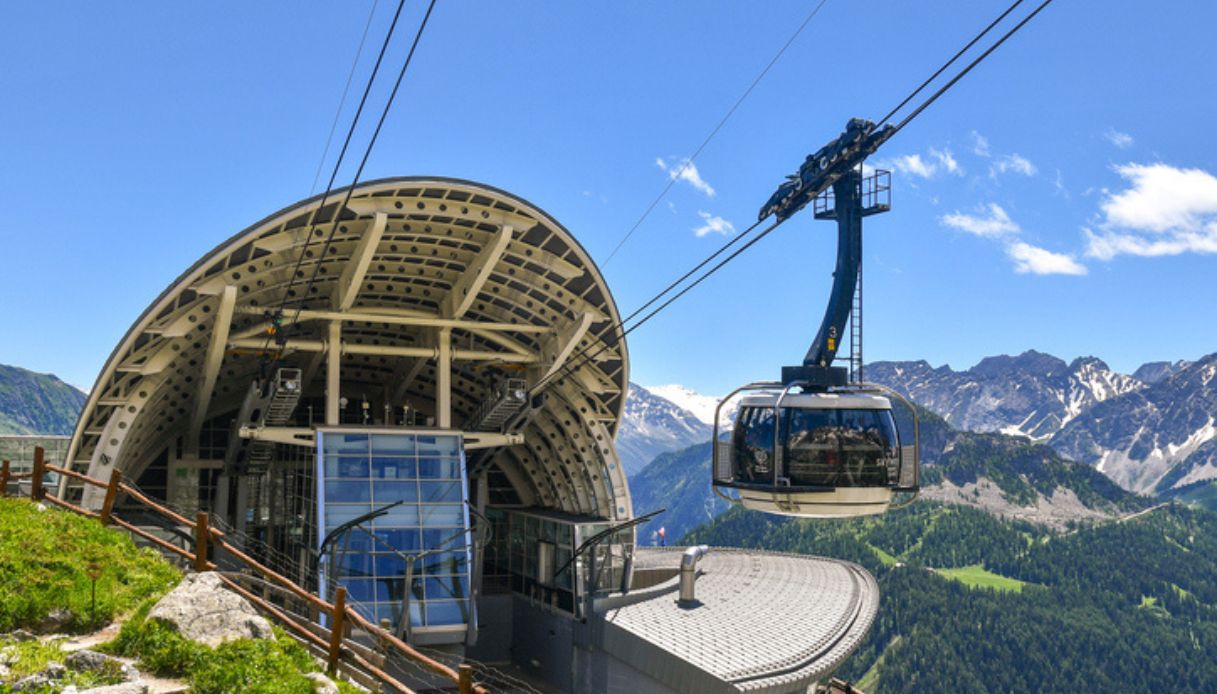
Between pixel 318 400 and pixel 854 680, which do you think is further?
pixel 854 680

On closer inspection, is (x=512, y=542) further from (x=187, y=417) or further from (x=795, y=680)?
(x=795, y=680)

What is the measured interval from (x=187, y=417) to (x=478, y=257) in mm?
17676

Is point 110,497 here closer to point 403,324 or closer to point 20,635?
point 20,635

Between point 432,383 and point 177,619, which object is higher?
point 432,383

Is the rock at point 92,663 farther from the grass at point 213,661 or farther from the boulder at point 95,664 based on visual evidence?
the grass at point 213,661

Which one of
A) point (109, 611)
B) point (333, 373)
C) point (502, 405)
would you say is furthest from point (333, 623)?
point (502, 405)

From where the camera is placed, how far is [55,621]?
42.9 feet

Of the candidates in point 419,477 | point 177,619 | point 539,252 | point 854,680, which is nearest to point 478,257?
point 539,252

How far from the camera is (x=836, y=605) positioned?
136 feet

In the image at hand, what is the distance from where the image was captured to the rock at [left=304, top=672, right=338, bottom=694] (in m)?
12.2

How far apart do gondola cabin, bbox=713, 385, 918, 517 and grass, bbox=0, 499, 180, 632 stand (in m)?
11.7

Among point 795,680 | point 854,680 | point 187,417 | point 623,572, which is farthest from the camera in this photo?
point 854,680

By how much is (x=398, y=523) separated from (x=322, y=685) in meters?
21.4

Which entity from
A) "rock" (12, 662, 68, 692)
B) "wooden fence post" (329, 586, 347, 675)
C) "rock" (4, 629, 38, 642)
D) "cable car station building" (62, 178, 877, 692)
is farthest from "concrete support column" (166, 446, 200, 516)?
"rock" (12, 662, 68, 692)
